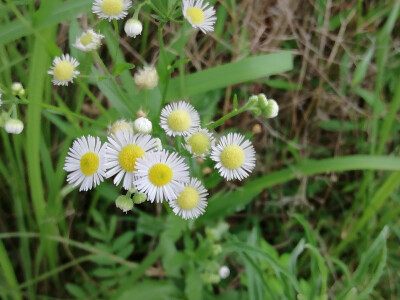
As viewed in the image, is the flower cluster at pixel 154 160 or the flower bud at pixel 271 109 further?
the flower bud at pixel 271 109

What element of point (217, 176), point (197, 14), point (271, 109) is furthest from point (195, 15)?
point (217, 176)

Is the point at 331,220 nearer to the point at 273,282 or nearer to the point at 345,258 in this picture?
the point at 345,258

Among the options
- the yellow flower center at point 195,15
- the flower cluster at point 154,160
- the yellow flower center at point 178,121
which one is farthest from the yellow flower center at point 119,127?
the yellow flower center at point 195,15

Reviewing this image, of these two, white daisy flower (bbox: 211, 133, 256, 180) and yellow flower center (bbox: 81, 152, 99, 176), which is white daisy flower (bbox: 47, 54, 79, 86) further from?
white daisy flower (bbox: 211, 133, 256, 180)

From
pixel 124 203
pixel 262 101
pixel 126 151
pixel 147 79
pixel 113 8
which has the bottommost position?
pixel 124 203

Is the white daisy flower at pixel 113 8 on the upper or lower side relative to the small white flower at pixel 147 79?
upper

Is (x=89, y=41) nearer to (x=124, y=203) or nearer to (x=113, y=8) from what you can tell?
(x=113, y=8)

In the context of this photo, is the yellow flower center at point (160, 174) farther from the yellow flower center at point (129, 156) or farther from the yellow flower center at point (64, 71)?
the yellow flower center at point (64, 71)

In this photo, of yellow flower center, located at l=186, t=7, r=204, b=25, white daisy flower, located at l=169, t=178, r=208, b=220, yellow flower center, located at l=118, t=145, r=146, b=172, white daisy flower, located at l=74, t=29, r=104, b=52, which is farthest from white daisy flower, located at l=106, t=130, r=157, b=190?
yellow flower center, located at l=186, t=7, r=204, b=25
